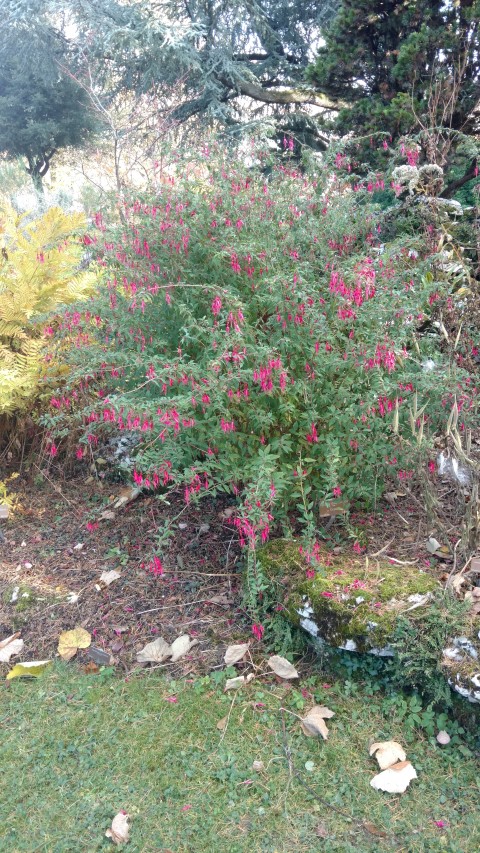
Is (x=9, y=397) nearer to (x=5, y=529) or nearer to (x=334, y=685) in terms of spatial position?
(x=5, y=529)

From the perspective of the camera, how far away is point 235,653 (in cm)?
245

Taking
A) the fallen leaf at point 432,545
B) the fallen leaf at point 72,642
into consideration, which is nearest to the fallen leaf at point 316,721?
the fallen leaf at point 432,545

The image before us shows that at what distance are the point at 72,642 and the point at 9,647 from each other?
30 centimetres

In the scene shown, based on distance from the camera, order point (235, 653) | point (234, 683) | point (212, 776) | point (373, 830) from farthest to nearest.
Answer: point (235, 653) < point (234, 683) < point (212, 776) < point (373, 830)

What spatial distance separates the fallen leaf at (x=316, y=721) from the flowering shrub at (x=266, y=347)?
26.1 inches

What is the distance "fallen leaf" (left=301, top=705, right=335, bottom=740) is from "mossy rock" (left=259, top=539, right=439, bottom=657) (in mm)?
231

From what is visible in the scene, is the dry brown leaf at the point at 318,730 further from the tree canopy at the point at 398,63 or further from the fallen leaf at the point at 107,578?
the tree canopy at the point at 398,63

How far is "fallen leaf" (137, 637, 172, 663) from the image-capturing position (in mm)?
2520

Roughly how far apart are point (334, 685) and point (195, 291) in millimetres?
1676

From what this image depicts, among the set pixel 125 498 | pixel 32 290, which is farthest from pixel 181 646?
pixel 32 290

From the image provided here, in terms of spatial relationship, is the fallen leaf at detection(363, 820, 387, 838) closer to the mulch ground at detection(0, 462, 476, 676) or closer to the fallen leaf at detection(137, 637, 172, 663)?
the mulch ground at detection(0, 462, 476, 676)

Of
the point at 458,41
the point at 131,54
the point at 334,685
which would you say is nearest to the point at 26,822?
the point at 334,685

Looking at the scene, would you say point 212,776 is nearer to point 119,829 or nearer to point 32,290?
point 119,829

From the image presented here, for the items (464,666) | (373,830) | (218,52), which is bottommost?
(373,830)
